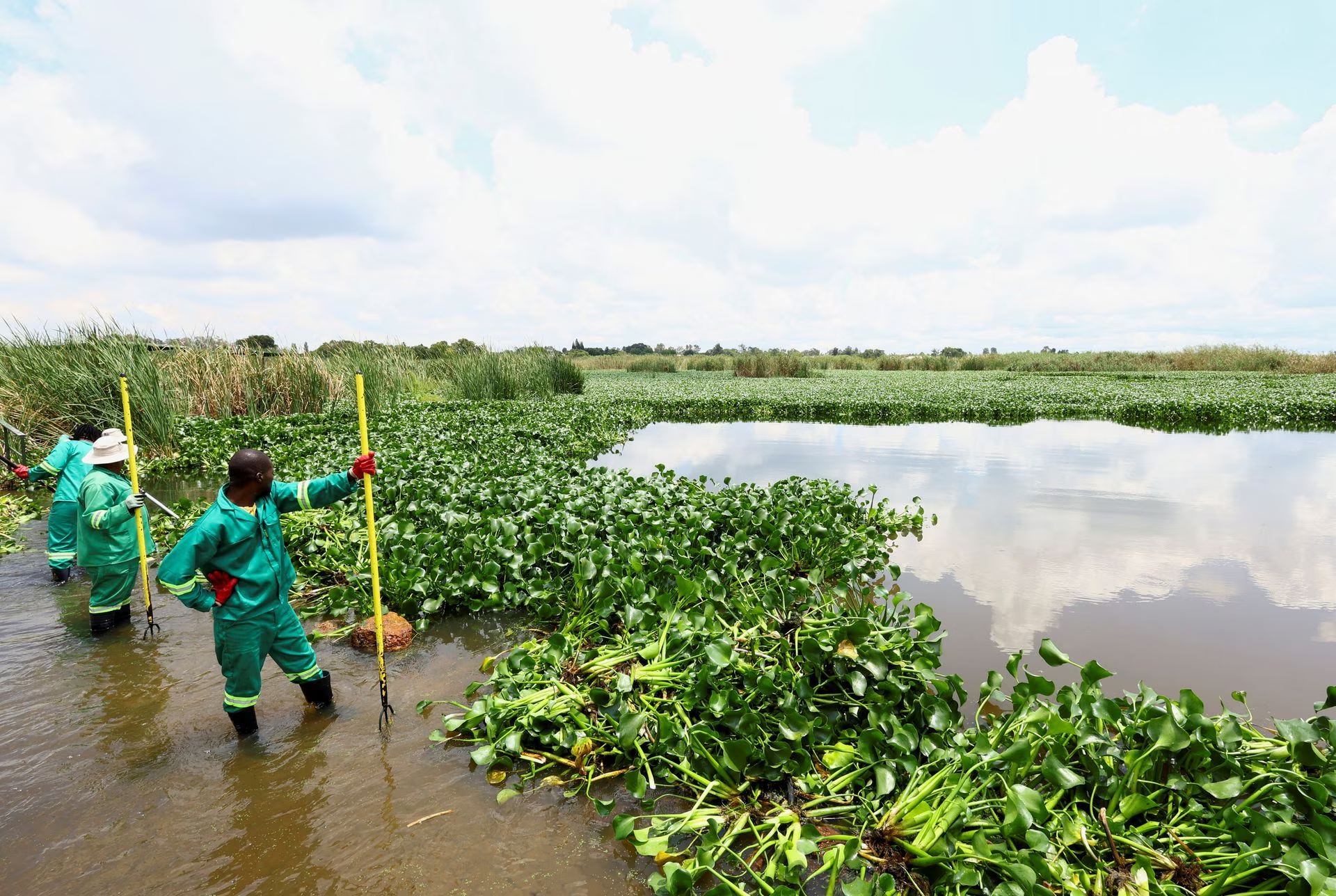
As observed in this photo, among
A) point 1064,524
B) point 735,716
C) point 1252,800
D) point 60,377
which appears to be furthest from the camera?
point 60,377

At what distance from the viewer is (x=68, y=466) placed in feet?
16.1

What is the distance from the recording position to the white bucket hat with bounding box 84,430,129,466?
412 cm

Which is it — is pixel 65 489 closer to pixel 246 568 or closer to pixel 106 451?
pixel 106 451

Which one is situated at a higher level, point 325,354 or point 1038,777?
point 325,354

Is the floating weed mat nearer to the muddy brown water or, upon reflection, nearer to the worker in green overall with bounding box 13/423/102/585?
the muddy brown water

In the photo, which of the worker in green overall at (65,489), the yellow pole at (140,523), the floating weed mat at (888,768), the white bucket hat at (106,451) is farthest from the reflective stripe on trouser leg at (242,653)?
the worker in green overall at (65,489)

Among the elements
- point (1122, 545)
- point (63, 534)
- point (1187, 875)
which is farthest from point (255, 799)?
point (1122, 545)

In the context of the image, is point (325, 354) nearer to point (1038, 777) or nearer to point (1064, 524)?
point (1064, 524)

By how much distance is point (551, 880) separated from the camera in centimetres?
227

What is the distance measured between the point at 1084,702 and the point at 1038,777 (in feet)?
1.22

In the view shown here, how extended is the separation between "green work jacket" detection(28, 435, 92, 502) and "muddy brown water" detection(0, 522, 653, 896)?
1.56 m

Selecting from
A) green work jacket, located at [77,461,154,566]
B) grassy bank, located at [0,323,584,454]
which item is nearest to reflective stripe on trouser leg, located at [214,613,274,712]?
green work jacket, located at [77,461,154,566]

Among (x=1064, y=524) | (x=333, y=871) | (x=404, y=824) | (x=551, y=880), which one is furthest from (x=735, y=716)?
(x=1064, y=524)

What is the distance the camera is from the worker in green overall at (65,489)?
4898 millimetres
